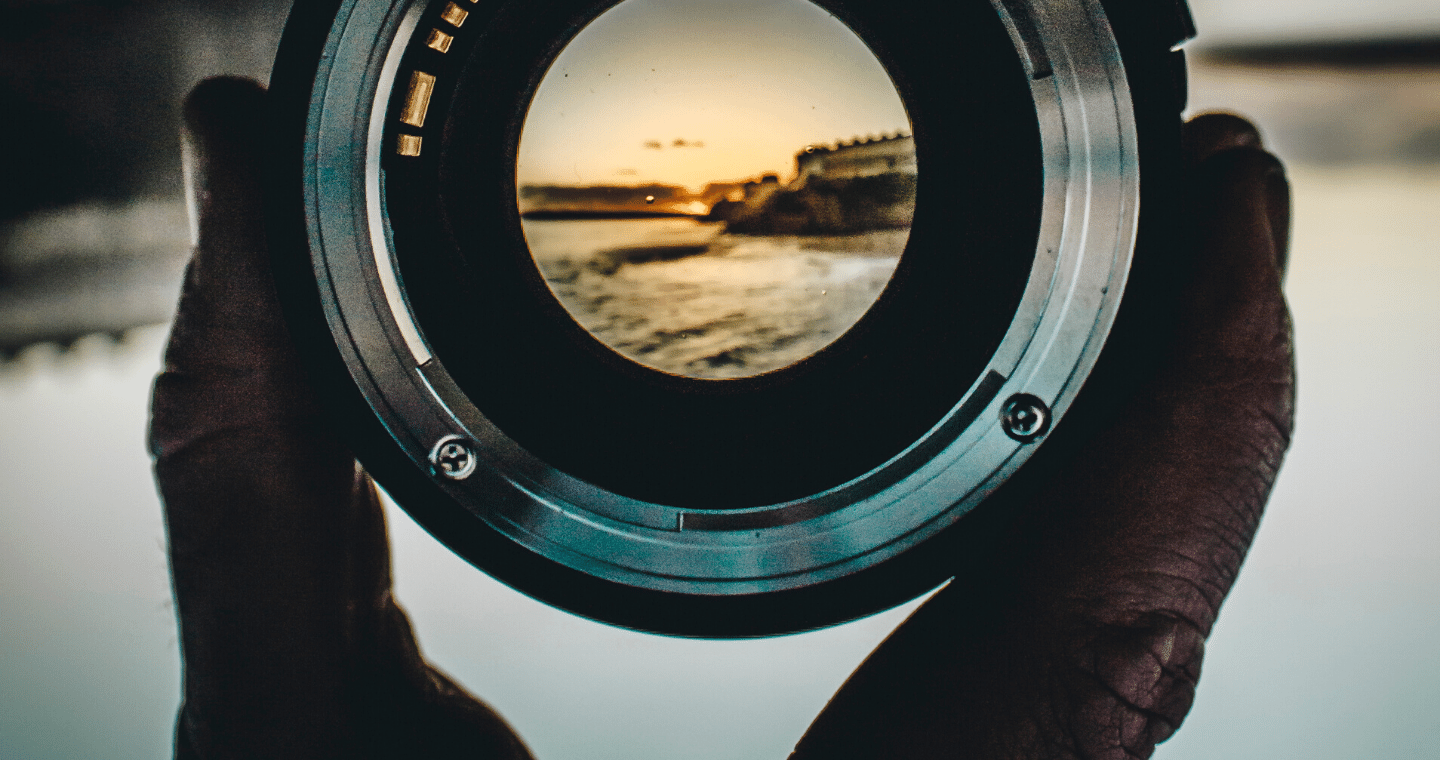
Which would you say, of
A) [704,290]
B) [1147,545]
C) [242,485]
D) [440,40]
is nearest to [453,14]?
[440,40]

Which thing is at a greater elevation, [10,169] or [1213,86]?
[1213,86]

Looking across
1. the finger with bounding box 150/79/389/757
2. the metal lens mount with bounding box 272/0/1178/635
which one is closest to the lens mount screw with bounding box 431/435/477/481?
the metal lens mount with bounding box 272/0/1178/635

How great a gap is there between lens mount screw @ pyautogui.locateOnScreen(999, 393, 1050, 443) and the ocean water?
6cm

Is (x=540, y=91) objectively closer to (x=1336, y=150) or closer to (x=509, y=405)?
(x=509, y=405)

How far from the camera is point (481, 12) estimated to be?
293mm

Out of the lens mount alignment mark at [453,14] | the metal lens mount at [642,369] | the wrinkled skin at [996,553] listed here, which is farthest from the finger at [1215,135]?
the lens mount alignment mark at [453,14]

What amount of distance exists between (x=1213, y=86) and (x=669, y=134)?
329mm

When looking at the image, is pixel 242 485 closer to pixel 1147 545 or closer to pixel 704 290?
pixel 704 290

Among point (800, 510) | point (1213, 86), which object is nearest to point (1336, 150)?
point (1213, 86)

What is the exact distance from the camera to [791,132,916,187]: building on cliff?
11.5 inches

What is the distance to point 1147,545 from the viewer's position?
36 centimetres

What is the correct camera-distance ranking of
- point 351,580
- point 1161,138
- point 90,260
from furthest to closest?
point 90,260 < point 351,580 < point 1161,138

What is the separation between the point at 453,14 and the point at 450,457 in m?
0.15

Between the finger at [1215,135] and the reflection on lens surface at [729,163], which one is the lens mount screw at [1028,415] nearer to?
the reflection on lens surface at [729,163]
